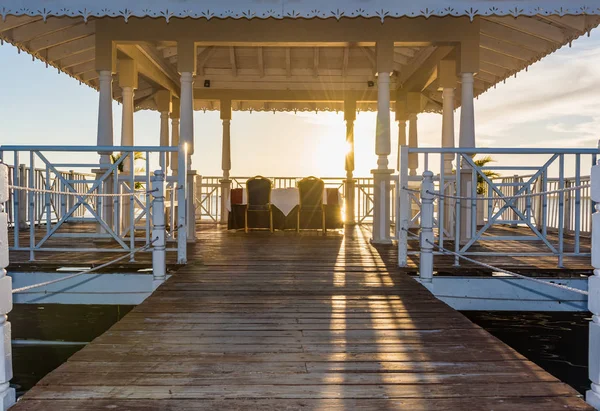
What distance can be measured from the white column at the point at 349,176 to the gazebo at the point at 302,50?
0.03 m

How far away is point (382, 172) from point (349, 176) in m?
4.85

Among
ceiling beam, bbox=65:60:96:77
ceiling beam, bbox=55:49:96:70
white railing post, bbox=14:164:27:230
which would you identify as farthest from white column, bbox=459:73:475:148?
white railing post, bbox=14:164:27:230

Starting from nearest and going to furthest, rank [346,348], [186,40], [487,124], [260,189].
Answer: [346,348] → [186,40] → [260,189] → [487,124]

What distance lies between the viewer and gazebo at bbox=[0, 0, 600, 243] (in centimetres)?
696

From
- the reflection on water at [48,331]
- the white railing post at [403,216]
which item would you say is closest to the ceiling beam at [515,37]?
the white railing post at [403,216]

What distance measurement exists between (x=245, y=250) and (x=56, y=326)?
229 centimetres

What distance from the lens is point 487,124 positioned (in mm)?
11266

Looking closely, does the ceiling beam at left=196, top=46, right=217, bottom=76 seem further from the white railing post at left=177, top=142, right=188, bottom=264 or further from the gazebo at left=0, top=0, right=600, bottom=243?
the white railing post at left=177, top=142, right=188, bottom=264

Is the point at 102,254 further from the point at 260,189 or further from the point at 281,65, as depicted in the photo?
the point at 281,65

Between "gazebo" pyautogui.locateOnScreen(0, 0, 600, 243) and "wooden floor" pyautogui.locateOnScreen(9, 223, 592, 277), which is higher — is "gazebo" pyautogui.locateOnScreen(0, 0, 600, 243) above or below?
above

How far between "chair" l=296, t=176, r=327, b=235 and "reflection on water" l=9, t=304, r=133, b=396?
3.37 m

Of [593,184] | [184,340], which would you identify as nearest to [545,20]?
[593,184]

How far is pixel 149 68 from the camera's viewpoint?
10.8 meters

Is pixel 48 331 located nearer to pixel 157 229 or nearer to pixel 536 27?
pixel 157 229
